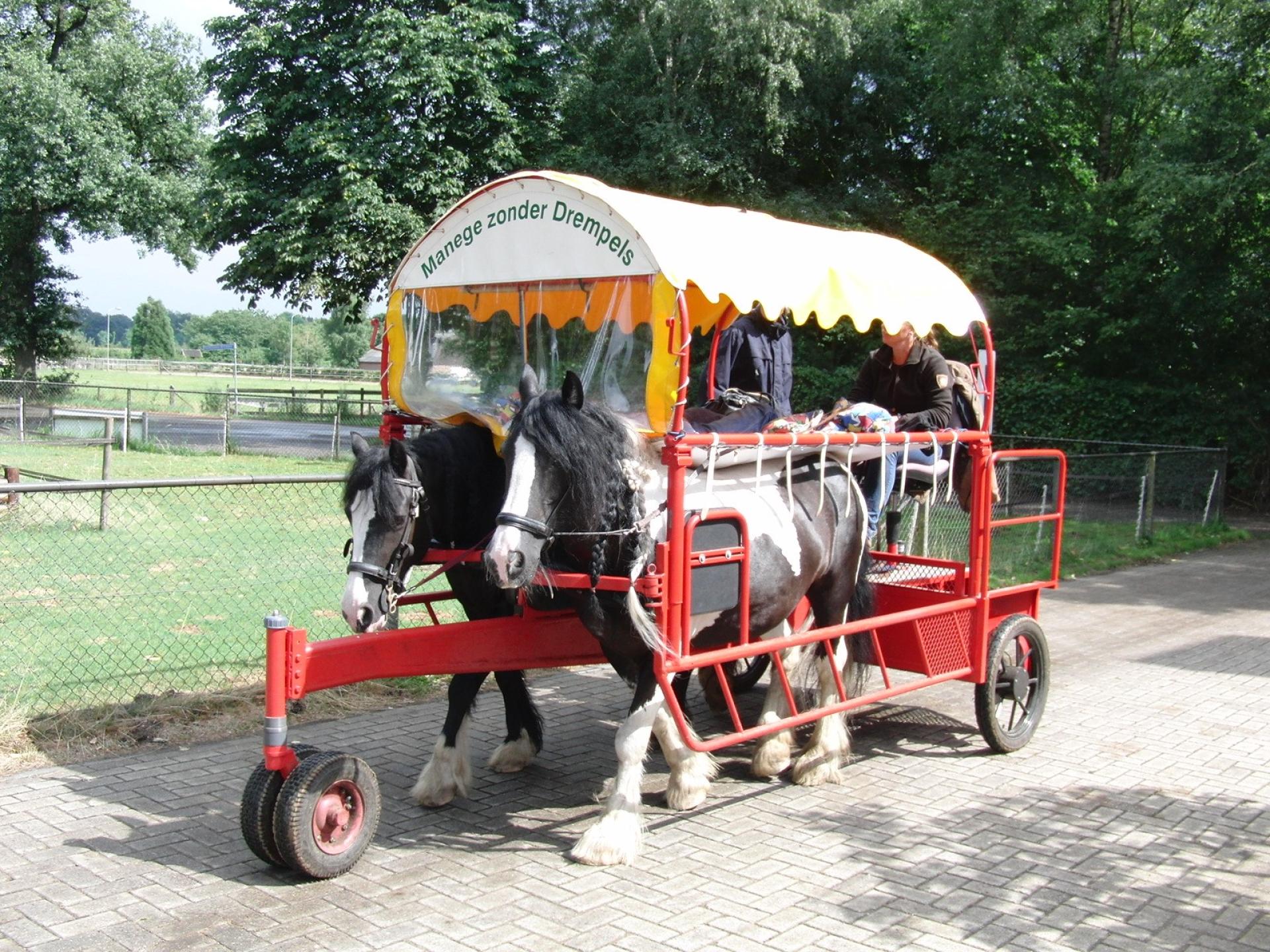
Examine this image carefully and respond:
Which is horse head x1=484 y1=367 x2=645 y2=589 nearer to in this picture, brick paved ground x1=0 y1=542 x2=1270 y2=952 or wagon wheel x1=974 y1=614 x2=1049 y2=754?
brick paved ground x1=0 y1=542 x2=1270 y2=952

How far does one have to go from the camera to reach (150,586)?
9656mm

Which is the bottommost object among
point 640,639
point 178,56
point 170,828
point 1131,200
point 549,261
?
point 170,828

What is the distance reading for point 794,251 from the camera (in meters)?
5.22

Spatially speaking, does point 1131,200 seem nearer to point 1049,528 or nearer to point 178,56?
point 1049,528

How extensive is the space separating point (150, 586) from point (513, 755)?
5260mm

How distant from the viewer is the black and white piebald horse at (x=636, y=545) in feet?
14.2

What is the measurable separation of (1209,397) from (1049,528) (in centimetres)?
773

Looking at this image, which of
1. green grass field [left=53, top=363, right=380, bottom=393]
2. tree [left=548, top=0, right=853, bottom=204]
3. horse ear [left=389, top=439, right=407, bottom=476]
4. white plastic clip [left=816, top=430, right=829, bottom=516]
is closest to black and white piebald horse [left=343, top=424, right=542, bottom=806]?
horse ear [left=389, top=439, right=407, bottom=476]

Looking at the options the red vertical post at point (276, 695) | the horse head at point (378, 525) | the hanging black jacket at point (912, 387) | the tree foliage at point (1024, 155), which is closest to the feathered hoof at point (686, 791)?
the horse head at point (378, 525)

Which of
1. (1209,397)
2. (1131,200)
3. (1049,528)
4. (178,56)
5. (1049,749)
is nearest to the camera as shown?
(1049,749)

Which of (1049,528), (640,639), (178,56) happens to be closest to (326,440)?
(1049,528)

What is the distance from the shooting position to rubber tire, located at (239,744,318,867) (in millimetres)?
4246

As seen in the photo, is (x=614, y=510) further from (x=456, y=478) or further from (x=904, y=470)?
(x=904, y=470)

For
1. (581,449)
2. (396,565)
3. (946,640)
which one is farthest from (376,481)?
(946,640)
